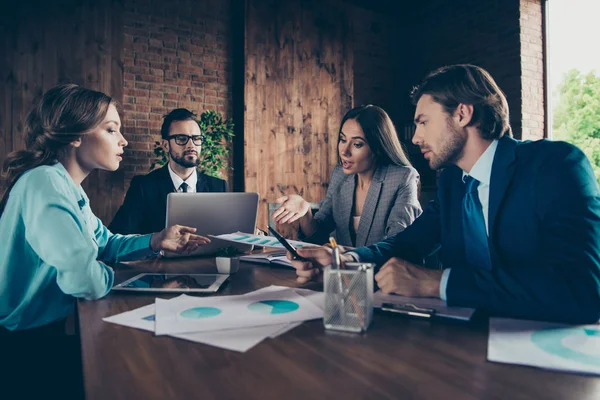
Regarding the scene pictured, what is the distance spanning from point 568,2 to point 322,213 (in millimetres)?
4548

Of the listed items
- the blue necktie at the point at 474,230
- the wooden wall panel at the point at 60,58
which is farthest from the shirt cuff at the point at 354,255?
the wooden wall panel at the point at 60,58

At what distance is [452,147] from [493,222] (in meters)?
0.36

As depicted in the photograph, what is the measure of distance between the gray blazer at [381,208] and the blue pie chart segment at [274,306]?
1.27 metres

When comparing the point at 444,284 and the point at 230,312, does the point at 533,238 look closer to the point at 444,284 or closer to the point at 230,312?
the point at 444,284

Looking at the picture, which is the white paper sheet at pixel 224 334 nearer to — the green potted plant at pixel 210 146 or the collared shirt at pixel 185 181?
the collared shirt at pixel 185 181

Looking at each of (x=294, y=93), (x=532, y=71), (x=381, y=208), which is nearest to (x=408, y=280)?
(x=381, y=208)

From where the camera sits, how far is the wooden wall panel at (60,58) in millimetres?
4074

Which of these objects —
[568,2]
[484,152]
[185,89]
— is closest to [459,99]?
[484,152]

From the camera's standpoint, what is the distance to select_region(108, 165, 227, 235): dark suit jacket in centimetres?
314

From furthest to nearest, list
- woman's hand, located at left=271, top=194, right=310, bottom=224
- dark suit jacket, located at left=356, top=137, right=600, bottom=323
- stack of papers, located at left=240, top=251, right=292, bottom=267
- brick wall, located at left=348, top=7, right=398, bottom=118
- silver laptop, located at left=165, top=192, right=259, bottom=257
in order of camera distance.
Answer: brick wall, located at left=348, top=7, right=398, bottom=118
woman's hand, located at left=271, top=194, right=310, bottom=224
silver laptop, located at left=165, top=192, right=259, bottom=257
stack of papers, located at left=240, top=251, right=292, bottom=267
dark suit jacket, located at left=356, top=137, right=600, bottom=323

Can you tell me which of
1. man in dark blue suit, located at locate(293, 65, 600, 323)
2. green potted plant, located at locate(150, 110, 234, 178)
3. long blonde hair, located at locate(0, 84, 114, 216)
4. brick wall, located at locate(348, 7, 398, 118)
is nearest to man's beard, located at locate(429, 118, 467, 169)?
man in dark blue suit, located at locate(293, 65, 600, 323)

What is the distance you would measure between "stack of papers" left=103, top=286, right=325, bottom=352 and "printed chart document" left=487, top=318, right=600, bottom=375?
14.7 inches

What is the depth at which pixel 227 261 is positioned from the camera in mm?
1483

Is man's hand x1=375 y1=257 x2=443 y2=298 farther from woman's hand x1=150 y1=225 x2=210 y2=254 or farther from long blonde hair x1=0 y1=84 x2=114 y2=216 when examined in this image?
long blonde hair x1=0 y1=84 x2=114 y2=216
